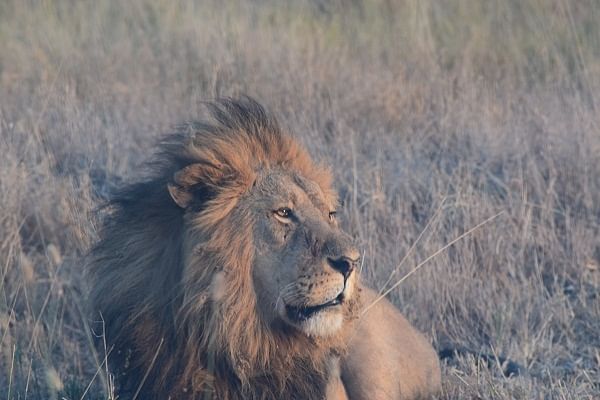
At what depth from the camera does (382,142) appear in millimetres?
6301

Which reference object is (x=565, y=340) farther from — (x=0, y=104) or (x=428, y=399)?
(x=0, y=104)

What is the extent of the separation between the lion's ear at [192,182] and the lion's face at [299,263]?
0.47 ft

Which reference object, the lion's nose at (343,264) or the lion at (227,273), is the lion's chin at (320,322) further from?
the lion's nose at (343,264)

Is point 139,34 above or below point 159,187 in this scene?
below

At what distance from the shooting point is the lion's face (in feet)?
10.4

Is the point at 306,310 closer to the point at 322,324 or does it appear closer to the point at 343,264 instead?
the point at 322,324

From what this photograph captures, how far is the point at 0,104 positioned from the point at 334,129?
2123 millimetres

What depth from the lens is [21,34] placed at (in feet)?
26.2

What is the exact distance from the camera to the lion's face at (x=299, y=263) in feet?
10.4

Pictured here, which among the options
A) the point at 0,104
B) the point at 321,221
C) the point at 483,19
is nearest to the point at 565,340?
the point at 321,221

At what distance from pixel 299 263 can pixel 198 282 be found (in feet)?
1.04

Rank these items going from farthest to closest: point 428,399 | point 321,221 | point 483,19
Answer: point 483,19, point 428,399, point 321,221

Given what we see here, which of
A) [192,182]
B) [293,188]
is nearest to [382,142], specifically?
[293,188]

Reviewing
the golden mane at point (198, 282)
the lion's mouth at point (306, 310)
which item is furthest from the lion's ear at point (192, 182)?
the lion's mouth at point (306, 310)
